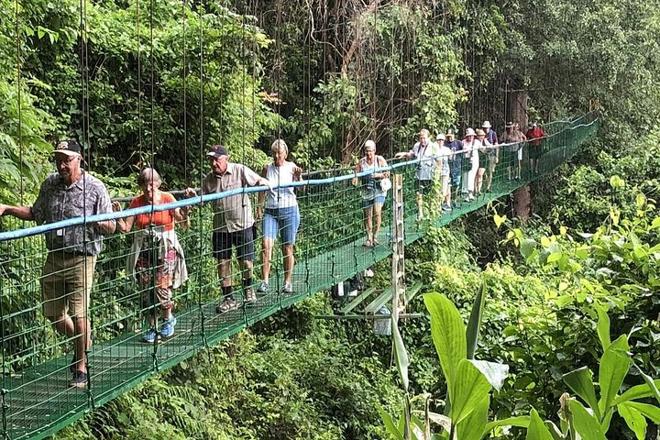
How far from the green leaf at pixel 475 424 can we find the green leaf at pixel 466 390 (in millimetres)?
31

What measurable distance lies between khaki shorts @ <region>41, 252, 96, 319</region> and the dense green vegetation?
21.5 inches

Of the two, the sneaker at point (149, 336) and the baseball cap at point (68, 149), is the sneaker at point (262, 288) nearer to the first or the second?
the sneaker at point (149, 336)

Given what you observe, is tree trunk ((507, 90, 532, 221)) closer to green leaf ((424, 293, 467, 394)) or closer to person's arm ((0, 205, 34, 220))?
person's arm ((0, 205, 34, 220))

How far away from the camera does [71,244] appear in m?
2.46

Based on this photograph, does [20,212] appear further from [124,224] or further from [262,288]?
[262,288]

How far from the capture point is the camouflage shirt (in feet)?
8.04

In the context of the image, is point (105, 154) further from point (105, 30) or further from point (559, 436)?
point (559, 436)

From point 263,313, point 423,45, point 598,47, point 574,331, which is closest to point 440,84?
point 423,45

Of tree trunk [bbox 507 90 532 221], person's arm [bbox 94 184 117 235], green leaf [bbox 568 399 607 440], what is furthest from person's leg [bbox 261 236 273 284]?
tree trunk [bbox 507 90 532 221]

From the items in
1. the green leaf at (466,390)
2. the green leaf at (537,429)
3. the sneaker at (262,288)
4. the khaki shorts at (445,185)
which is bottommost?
the khaki shorts at (445,185)

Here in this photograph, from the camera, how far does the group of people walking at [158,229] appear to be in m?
2.48

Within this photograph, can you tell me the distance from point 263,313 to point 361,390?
3.09 metres

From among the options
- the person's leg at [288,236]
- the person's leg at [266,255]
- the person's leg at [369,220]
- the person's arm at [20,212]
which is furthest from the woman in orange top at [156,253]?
the person's leg at [369,220]

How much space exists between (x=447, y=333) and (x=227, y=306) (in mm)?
2583
